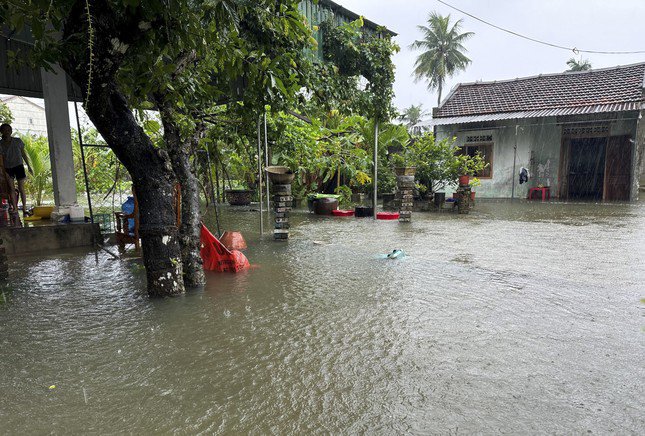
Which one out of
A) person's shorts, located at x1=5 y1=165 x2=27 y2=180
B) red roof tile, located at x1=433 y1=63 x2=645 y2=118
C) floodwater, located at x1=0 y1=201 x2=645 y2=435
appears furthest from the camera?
red roof tile, located at x1=433 y1=63 x2=645 y2=118

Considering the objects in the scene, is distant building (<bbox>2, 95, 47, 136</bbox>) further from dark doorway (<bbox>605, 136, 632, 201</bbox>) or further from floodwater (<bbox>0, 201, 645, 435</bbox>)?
dark doorway (<bbox>605, 136, 632, 201</bbox>)

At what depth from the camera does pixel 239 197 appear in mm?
14320

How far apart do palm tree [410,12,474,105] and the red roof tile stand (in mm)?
17262

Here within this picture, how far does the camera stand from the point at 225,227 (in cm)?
882

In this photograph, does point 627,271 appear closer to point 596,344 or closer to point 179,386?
point 596,344

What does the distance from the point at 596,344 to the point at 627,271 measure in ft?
8.51

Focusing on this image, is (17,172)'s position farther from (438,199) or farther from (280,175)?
(438,199)

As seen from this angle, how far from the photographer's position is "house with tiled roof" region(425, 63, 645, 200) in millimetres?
14508

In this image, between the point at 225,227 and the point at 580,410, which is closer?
the point at 580,410

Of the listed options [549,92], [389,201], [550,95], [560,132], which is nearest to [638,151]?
[560,132]

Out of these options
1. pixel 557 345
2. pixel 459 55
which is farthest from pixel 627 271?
pixel 459 55

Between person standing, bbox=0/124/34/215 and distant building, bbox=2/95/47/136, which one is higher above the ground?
distant building, bbox=2/95/47/136

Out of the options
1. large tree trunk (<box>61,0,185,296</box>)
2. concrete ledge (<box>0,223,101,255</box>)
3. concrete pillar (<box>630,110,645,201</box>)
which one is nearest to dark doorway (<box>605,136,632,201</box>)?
concrete pillar (<box>630,110,645,201</box>)

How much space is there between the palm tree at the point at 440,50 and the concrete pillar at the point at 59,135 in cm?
3309
